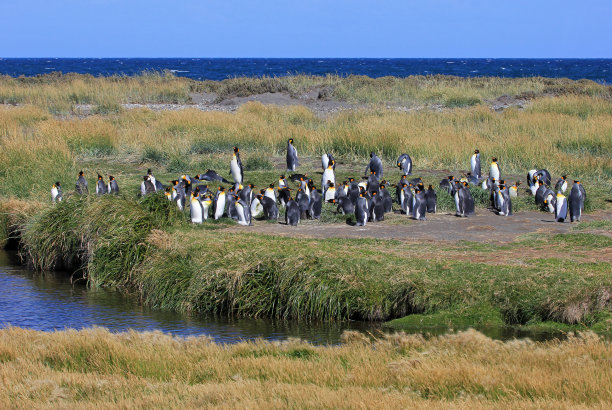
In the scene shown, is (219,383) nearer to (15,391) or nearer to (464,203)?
(15,391)

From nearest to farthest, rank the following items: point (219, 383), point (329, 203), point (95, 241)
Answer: point (219, 383), point (95, 241), point (329, 203)

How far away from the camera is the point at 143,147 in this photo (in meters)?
23.2

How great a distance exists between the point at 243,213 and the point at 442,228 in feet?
13.5

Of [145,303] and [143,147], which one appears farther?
[143,147]

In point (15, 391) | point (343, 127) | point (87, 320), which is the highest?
point (343, 127)

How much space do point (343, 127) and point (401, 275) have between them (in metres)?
13.8

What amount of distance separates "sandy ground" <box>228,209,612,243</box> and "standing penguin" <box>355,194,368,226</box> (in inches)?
5.9

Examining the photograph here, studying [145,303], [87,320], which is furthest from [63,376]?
[145,303]

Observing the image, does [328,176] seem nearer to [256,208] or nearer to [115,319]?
[256,208]

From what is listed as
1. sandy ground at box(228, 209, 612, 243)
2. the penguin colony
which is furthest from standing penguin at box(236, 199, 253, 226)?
sandy ground at box(228, 209, 612, 243)

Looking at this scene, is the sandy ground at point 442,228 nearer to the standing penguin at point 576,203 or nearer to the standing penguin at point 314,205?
the standing penguin at point 576,203

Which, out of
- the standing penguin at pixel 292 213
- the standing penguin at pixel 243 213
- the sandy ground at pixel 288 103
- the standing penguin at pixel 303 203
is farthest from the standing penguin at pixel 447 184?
the sandy ground at pixel 288 103

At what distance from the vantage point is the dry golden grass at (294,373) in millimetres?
6434

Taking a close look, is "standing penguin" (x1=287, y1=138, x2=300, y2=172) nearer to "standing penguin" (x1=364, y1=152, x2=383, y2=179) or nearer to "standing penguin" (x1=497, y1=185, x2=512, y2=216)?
"standing penguin" (x1=364, y1=152, x2=383, y2=179)
